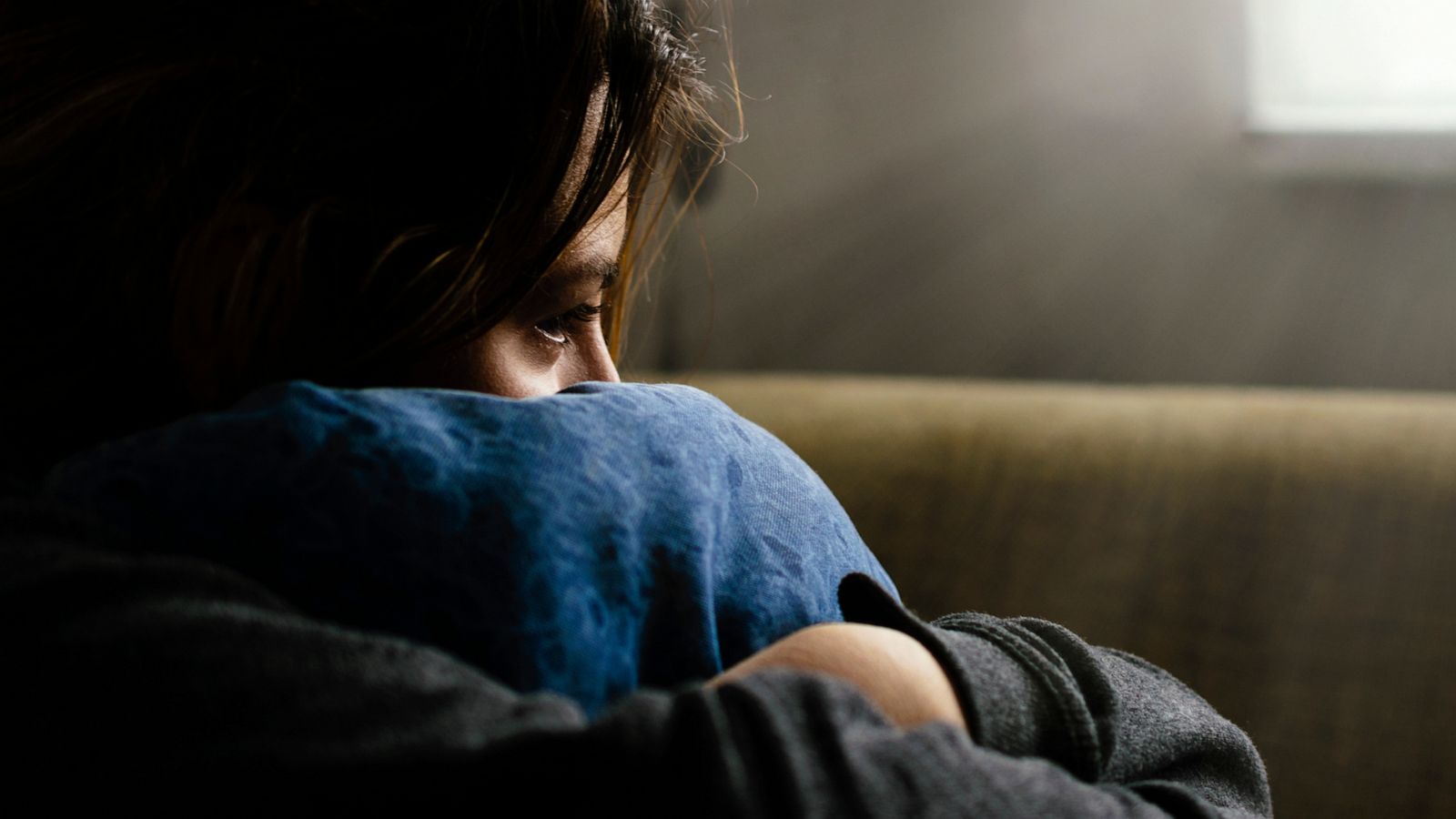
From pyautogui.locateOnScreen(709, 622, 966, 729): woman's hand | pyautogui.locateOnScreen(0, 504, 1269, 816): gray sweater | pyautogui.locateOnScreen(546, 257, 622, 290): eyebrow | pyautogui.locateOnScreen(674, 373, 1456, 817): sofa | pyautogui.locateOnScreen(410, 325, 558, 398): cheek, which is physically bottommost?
pyautogui.locateOnScreen(674, 373, 1456, 817): sofa

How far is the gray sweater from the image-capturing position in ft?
0.91

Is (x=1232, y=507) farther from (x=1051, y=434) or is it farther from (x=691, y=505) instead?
(x=691, y=505)

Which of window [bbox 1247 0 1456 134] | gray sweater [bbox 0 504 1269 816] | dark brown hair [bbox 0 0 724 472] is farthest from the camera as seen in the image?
window [bbox 1247 0 1456 134]

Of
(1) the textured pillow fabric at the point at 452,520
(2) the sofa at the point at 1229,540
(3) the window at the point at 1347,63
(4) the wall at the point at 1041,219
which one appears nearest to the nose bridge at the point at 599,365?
(1) the textured pillow fabric at the point at 452,520

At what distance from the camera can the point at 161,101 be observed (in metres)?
0.46

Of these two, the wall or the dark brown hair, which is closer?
the dark brown hair

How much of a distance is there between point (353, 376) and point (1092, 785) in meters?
0.31

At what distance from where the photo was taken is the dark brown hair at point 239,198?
1.49ft

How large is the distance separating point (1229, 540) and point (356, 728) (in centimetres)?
84

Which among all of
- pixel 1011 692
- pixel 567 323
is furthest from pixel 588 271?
pixel 1011 692

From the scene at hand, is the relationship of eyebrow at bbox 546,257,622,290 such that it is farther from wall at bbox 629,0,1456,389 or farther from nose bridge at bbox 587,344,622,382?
wall at bbox 629,0,1456,389

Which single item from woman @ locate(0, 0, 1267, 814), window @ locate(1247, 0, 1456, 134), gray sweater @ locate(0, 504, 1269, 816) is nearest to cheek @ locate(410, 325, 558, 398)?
woman @ locate(0, 0, 1267, 814)

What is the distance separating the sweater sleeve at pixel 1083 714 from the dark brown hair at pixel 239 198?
8.3 inches

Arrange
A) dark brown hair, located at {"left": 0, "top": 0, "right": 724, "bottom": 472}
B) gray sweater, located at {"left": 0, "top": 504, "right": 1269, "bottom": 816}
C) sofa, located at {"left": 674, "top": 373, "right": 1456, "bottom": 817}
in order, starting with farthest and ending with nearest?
sofa, located at {"left": 674, "top": 373, "right": 1456, "bottom": 817} < dark brown hair, located at {"left": 0, "top": 0, "right": 724, "bottom": 472} < gray sweater, located at {"left": 0, "top": 504, "right": 1269, "bottom": 816}
